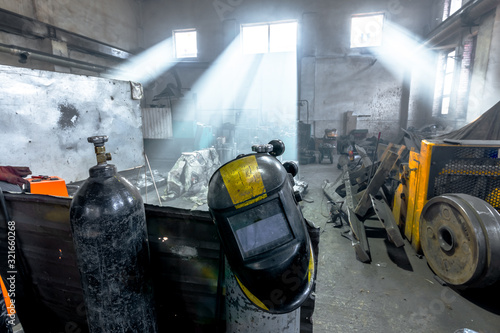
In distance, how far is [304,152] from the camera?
935 centimetres

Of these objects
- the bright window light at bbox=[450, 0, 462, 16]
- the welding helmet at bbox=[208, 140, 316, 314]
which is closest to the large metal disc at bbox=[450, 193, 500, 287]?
the welding helmet at bbox=[208, 140, 316, 314]

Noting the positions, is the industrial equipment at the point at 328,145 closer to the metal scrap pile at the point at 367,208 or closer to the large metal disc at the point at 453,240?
the metal scrap pile at the point at 367,208

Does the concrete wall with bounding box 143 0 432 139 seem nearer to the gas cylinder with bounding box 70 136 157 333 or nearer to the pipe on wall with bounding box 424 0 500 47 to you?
the pipe on wall with bounding box 424 0 500 47

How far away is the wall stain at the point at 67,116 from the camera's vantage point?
141 inches

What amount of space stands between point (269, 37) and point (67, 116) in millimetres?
9731

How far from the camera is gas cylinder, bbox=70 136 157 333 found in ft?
3.92

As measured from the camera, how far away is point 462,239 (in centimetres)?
223

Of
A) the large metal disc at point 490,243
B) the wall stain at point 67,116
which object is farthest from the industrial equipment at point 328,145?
the wall stain at point 67,116

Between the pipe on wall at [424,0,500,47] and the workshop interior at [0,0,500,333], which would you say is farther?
the pipe on wall at [424,0,500,47]

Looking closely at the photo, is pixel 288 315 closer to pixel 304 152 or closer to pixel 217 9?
pixel 304 152

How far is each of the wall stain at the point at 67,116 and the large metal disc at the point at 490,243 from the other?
5.03 metres

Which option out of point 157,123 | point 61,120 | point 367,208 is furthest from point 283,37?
point 61,120

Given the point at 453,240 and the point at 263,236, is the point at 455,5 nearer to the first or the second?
the point at 453,240

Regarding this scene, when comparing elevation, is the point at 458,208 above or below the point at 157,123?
below
